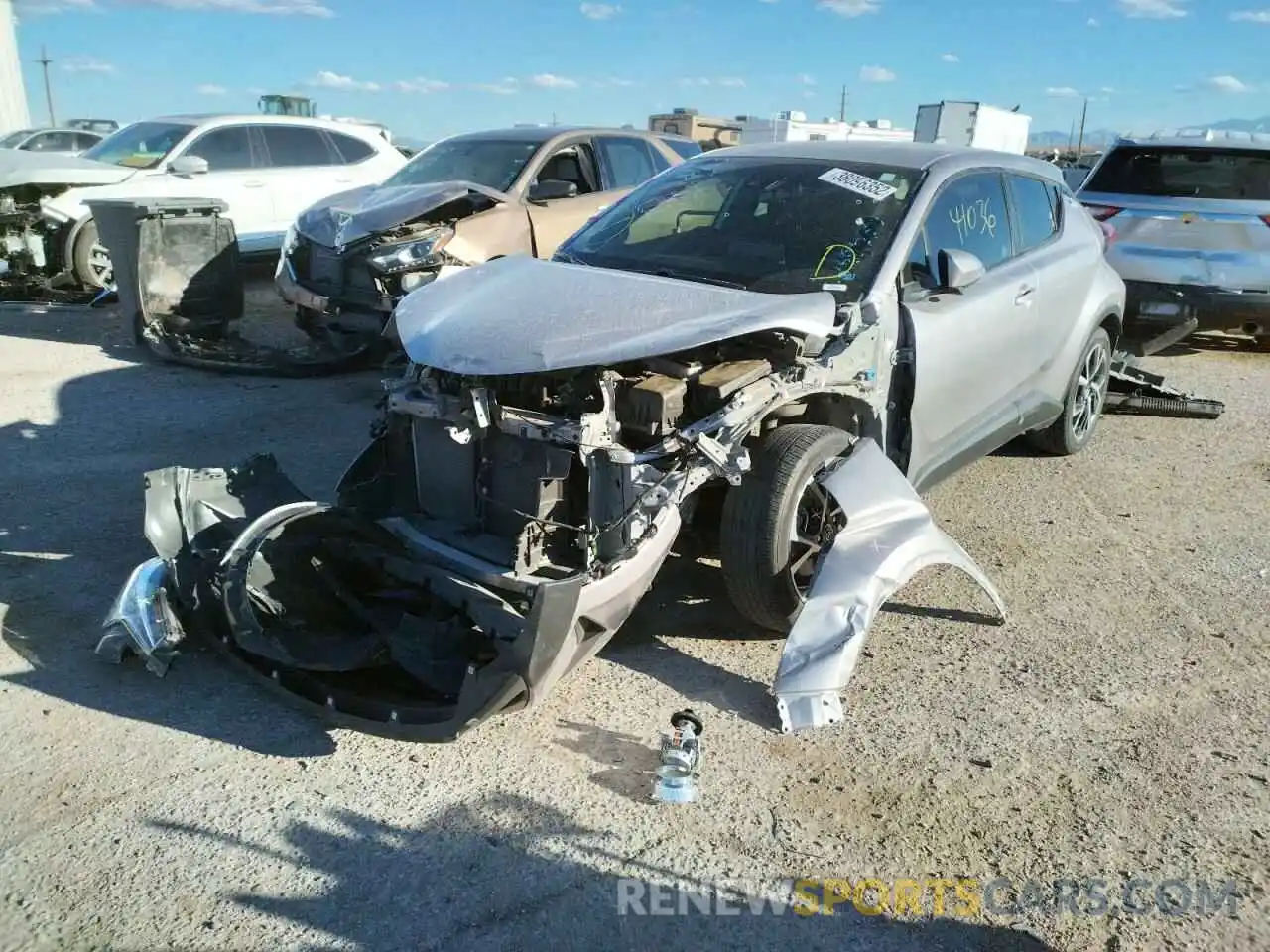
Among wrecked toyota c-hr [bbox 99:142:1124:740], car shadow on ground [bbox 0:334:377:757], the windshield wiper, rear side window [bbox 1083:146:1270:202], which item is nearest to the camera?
wrecked toyota c-hr [bbox 99:142:1124:740]

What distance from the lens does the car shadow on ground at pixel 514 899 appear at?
244 centimetres

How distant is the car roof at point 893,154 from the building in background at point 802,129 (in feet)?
83.5

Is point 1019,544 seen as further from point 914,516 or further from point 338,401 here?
point 338,401

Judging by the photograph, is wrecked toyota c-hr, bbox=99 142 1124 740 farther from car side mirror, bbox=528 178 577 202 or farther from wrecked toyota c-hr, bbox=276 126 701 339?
car side mirror, bbox=528 178 577 202

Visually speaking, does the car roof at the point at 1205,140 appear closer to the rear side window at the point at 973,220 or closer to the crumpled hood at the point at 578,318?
the rear side window at the point at 973,220

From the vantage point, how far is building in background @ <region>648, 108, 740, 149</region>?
94.6 ft

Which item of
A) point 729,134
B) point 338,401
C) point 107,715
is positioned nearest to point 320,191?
point 338,401

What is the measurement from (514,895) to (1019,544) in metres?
3.28

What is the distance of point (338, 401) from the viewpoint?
6.95 metres

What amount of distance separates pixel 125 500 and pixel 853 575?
12.4ft

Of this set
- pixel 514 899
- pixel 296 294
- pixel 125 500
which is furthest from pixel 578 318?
pixel 296 294

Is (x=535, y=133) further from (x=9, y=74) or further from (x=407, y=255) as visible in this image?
(x=9, y=74)

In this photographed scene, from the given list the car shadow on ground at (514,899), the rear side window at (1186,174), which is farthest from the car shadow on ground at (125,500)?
the rear side window at (1186,174)

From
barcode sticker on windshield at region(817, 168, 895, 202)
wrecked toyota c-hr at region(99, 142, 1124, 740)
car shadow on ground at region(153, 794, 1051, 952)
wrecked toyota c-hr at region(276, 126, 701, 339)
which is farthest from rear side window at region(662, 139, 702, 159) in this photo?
car shadow on ground at region(153, 794, 1051, 952)
